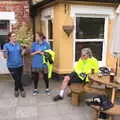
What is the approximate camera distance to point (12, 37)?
267 inches

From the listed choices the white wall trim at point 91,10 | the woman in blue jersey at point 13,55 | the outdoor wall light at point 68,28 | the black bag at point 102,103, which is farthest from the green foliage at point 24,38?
the black bag at point 102,103

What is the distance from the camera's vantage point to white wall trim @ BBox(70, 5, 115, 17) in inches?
324

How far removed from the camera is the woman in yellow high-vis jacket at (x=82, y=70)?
6625mm

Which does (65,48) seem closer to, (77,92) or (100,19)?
(100,19)

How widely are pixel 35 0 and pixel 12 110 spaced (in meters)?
4.63

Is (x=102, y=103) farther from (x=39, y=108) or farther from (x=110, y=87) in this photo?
(x=39, y=108)

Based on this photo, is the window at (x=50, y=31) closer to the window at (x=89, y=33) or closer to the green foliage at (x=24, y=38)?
the window at (x=89, y=33)

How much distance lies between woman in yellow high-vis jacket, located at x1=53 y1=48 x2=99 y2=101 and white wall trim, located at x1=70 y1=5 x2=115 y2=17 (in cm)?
197

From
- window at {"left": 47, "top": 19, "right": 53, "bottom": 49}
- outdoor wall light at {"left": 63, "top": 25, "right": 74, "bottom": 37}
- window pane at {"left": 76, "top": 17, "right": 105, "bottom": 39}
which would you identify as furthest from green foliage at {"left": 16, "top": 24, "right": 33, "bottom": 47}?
window pane at {"left": 76, "top": 17, "right": 105, "bottom": 39}

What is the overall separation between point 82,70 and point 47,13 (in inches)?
122

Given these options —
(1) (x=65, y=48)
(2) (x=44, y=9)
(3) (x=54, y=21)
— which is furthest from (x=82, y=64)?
(2) (x=44, y=9)

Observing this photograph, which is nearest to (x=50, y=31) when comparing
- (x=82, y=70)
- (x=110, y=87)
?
(x=82, y=70)

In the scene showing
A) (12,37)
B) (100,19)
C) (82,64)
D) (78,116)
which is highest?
(100,19)

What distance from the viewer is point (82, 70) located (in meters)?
6.69
